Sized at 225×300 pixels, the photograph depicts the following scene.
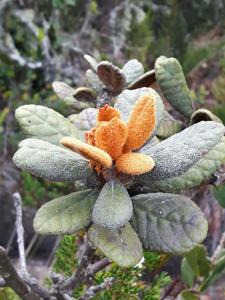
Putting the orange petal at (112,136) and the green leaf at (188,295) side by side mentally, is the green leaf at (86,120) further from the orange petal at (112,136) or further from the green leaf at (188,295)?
the green leaf at (188,295)

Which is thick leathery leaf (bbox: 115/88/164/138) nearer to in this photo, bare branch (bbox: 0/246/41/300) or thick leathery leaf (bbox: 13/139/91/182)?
thick leathery leaf (bbox: 13/139/91/182)

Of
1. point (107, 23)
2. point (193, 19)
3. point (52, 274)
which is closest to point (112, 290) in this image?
point (52, 274)

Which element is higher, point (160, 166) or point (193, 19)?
point (160, 166)

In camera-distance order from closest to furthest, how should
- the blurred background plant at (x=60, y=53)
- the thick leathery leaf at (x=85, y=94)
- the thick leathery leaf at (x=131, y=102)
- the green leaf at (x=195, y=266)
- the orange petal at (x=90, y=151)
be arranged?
1. the orange petal at (x=90, y=151)
2. the thick leathery leaf at (x=131, y=102)
3. the thick leathery leaf at (x=85, y=94)
4. the green leaf at (x=195, y=266)
5. the blurred background plant at (x=60, y=53)

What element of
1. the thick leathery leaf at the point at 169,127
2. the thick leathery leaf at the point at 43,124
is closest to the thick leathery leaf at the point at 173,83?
the thick leathery leaf at the point at 169,127

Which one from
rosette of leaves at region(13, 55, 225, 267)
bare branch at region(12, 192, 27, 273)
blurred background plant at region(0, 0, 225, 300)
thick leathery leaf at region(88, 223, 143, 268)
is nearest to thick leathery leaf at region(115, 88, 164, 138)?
rosette of leaves at region(13, 55, 225, 267)

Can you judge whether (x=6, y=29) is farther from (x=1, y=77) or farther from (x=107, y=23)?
(x=107, y=23)
